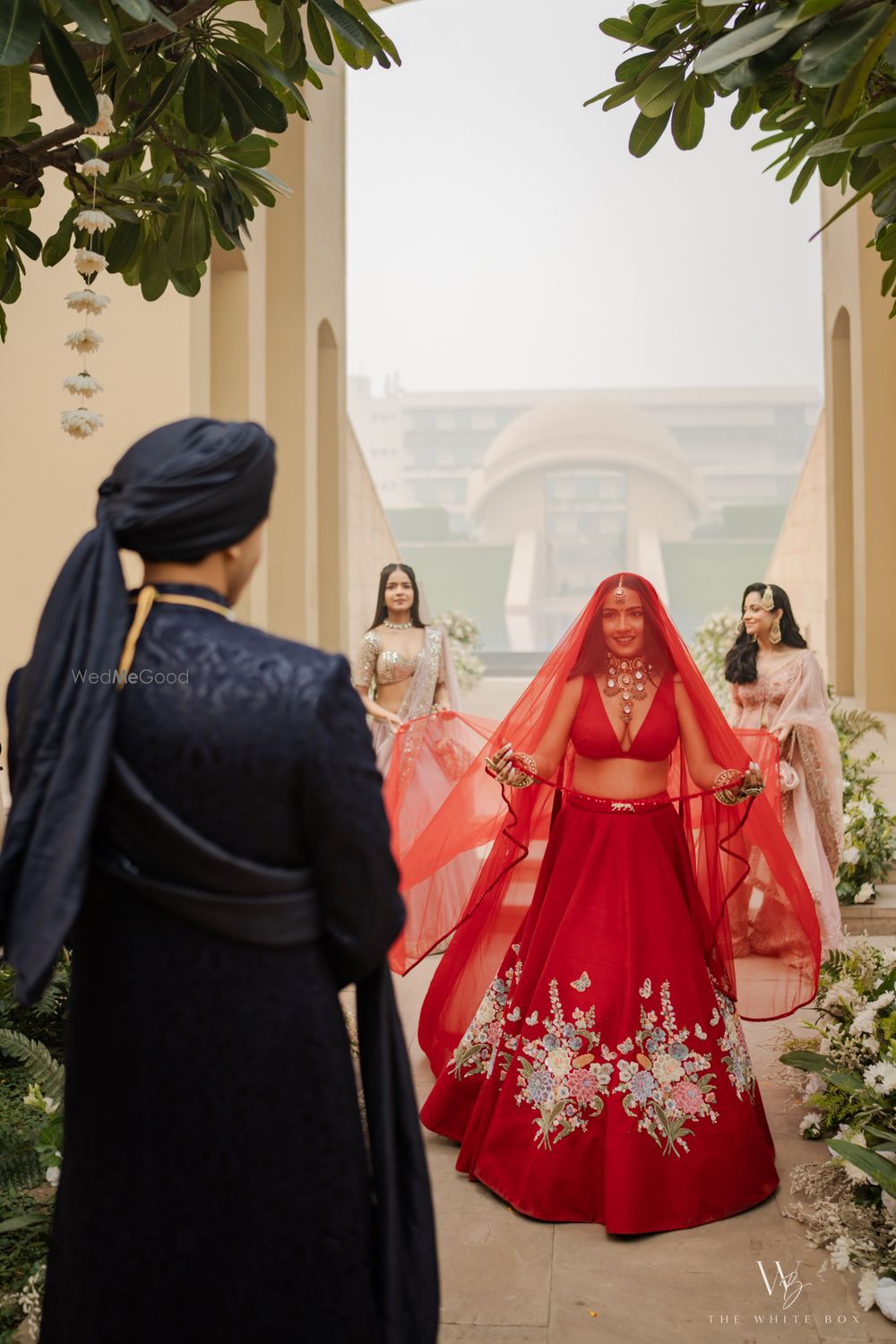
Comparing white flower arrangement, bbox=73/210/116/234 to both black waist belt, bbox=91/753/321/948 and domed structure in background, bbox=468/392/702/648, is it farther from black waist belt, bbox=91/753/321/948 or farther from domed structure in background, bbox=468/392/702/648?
domed structure in background, bbox=468/392/702/648

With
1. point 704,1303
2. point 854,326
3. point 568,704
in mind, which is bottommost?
point 704,1303

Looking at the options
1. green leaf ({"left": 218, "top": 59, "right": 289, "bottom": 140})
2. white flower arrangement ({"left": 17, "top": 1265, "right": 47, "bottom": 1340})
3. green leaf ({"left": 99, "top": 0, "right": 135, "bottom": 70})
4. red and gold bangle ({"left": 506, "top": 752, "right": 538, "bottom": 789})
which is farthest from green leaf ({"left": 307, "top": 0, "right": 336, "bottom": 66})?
white flower arrangement ({"left": 17, "top": 1265, "right": 47, "bottom": 1340})

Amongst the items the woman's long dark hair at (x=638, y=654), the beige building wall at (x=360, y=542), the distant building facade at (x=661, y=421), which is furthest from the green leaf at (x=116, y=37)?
the distant building facade at (x=661, y=421)

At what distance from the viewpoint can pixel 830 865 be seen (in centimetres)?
577

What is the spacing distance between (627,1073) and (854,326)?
11763 mm

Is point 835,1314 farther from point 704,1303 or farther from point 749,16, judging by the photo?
point 749,16

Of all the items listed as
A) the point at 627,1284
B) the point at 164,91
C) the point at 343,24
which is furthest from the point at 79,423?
the point at 627,1284

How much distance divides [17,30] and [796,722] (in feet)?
14.7

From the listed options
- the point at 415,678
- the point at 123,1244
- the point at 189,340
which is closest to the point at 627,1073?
the point at 123,1244

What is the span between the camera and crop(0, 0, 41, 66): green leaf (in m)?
1.96

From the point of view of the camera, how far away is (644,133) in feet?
9.68

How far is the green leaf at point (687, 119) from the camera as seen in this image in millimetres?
2789

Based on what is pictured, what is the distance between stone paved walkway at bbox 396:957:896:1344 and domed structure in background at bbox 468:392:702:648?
120ft

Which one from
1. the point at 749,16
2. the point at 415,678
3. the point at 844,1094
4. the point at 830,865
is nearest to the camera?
the point at 749,16
